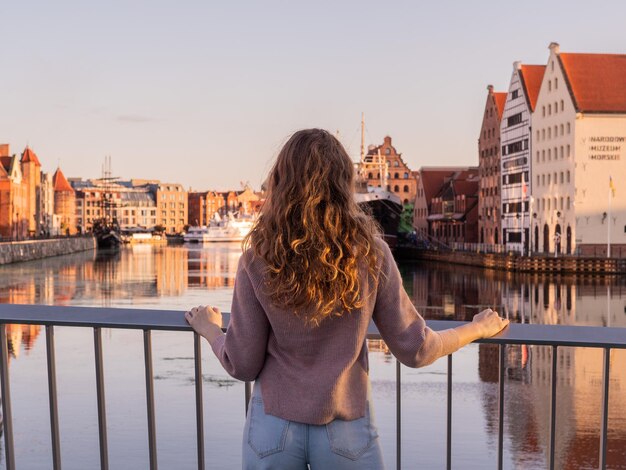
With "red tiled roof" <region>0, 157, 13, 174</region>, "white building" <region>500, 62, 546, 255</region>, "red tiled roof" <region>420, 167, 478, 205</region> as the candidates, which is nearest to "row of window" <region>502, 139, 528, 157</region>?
"white building" <region>500, 62, 546, 255</region>

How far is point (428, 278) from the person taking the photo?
67.0 metres

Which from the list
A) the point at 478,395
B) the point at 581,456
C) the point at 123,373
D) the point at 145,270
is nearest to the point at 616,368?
the point at 478,395

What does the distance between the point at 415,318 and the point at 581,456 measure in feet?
48.1

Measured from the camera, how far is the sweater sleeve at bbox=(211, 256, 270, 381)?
3.03 metres

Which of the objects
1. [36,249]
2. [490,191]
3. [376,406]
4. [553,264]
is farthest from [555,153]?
[376,406]

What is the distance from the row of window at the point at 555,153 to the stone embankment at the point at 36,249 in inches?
1958

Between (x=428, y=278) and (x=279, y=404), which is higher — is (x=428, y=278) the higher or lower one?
the lower one

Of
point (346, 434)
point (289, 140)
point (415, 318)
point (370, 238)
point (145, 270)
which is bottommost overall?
point (145, 270)

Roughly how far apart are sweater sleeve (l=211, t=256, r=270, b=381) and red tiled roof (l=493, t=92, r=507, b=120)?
93.4 meters

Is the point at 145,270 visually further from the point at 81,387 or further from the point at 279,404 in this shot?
the point at 279,404

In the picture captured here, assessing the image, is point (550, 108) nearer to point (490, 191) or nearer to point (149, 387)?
point (490, 191)

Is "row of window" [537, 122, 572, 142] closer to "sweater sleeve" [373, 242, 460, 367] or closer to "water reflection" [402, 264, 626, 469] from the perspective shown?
"water reflection" [402, 264, 626, 469]

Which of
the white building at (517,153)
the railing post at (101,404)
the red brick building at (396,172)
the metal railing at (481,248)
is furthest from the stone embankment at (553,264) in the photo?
the red brick building at (396,172)

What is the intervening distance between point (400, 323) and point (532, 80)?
85.5 metres
